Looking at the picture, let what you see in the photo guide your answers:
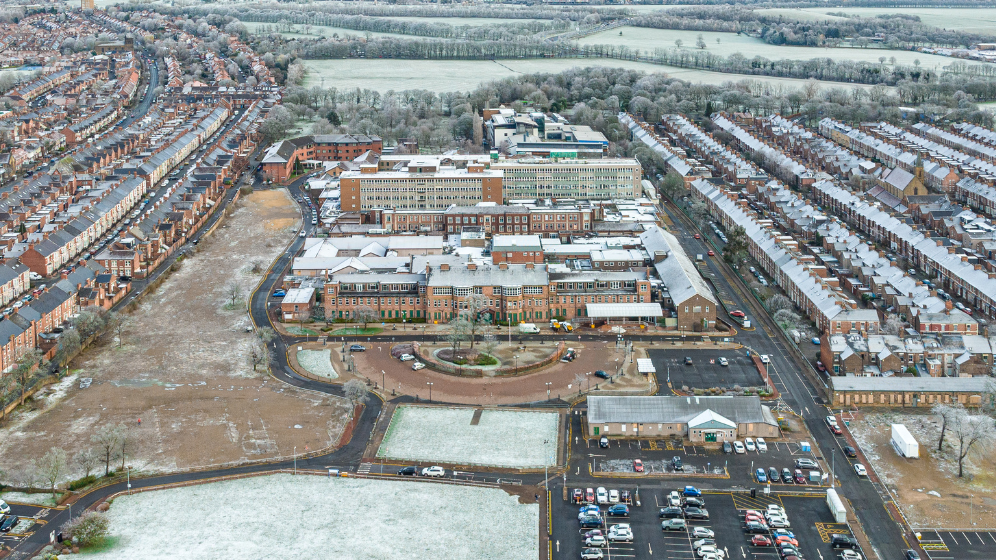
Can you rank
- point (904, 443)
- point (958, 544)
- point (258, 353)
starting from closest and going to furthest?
point (958, 544), point (904, 443), point (258, 353)

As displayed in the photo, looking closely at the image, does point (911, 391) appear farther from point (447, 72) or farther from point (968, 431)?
point (447, 72)

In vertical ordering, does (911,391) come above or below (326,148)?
below

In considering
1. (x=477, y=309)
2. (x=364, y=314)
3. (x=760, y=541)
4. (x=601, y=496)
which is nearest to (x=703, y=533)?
(x=760, y=541)

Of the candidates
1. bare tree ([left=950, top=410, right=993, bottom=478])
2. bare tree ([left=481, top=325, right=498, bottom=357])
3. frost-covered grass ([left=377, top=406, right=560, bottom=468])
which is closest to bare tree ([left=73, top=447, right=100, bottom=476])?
frost-covered grass ([left=377, top=406, right=560, bottom=468])

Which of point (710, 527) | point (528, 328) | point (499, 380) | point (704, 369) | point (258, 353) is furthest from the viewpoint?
point (528, 328)

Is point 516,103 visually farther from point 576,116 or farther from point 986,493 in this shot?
point 986,493

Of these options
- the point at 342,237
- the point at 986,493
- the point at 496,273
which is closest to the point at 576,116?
the point at 342,237

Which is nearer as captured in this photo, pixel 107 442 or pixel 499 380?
pixel 107 442

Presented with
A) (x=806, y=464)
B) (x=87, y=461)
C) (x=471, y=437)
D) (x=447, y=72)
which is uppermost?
(x=447, y=72)
